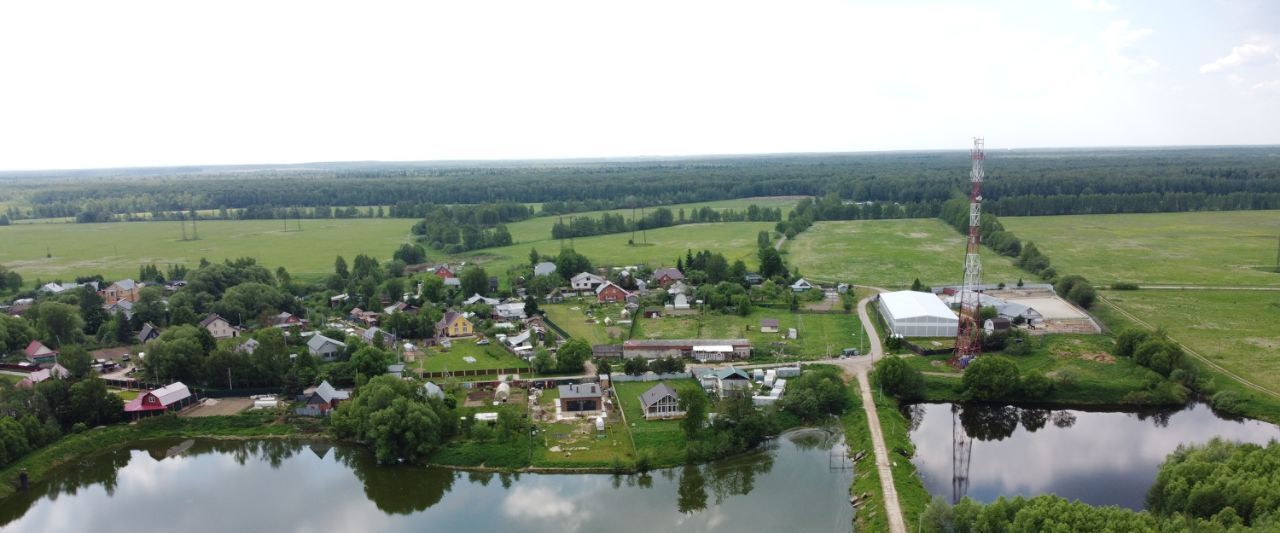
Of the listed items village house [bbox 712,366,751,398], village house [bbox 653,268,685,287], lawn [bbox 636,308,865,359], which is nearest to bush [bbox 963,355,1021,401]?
lawn [bbox 636,308,865,359]

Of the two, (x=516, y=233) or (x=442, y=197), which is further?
(x=442, y=197)

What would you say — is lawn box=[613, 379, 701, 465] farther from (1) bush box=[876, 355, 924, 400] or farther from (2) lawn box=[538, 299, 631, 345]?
(1) bush box=[876, 355, 924, 400]

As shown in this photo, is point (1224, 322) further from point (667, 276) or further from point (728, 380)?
point (667, 276)

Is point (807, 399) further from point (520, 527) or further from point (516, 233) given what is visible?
point (516, 233)

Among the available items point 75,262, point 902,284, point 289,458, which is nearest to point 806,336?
point 902,284

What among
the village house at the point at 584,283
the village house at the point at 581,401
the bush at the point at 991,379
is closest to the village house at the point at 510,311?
the village house at the point at 584,283

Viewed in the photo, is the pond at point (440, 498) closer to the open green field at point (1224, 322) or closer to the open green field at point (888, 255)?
the open green field at point (1224, 322)

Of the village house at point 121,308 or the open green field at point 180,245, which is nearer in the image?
the village house at point 121,308
